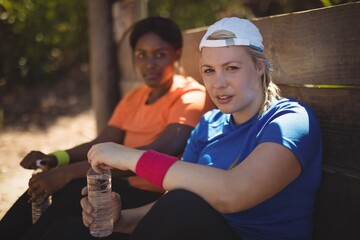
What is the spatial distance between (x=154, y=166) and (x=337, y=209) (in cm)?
105

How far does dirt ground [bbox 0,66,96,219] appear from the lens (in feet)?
14.8

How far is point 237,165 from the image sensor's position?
5.73 ft

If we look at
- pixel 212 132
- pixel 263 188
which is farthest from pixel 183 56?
pixel 263 188

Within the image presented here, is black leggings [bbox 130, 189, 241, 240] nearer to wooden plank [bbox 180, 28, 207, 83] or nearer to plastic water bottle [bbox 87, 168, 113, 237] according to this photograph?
plastic water bottle [bbox 87, 168, 113, 237]

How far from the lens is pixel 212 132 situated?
7.72ft

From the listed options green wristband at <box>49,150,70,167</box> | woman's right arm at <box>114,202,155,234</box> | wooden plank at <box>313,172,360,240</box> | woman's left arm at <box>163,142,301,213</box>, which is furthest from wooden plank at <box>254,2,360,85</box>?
green wristband at <box>49,150,70,167</box>

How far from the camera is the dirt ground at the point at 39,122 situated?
4.51 metres

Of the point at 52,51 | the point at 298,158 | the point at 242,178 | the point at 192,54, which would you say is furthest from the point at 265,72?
the point at 52,51

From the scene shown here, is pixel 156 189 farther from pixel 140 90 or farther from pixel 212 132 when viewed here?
pixel 140 90

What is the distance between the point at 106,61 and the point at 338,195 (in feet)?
11.8

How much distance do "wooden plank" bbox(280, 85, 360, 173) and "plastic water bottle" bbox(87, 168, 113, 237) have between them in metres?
1.20

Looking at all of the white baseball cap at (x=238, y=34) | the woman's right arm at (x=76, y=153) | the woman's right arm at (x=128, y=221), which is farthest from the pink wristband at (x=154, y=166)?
the woman's right arm at (x=76, y=153)

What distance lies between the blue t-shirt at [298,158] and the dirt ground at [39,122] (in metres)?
2.55

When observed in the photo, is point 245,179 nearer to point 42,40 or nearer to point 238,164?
point 238,164
